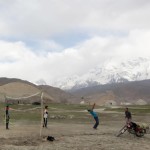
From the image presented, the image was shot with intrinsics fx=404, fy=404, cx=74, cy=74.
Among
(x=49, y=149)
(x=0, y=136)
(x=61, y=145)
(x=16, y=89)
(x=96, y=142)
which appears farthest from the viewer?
(x=16, y=89)

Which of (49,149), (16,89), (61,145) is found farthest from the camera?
(16,89)

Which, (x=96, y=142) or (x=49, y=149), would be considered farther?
(x=96, y=142)

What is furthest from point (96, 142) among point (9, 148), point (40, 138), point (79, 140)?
point (9, 148)

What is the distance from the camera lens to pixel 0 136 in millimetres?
28172

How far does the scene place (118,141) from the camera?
87.4ft

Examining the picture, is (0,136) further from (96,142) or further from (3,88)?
(3,88)

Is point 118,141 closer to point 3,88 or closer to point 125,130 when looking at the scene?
point 125,130

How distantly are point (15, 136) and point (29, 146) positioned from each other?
4911mm

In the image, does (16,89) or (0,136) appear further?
(16,89)

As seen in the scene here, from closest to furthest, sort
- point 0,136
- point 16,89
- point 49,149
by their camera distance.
A: point 49,149 < point 0,136 < point 16,89

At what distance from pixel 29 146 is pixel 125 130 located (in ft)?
29.0

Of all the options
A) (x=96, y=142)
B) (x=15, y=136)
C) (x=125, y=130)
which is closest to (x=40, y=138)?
(x=15, y=136)

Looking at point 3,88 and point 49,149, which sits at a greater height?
point 3,88

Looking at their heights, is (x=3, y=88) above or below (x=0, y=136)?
above
